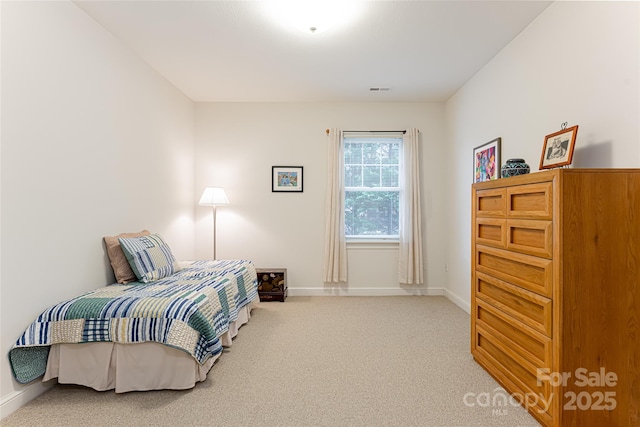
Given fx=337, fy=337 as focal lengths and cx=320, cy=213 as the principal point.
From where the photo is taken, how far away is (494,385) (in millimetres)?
2215

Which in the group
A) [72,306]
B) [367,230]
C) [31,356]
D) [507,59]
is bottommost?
[31,356]

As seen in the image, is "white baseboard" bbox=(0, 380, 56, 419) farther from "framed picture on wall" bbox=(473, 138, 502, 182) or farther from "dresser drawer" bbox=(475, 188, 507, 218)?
"framed picture on wall" bbox=(473, 138, 502, 182)

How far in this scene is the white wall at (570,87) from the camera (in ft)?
6.10

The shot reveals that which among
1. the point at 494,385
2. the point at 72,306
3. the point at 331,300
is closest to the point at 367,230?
the point at 331,300

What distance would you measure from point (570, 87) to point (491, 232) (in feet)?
3.61

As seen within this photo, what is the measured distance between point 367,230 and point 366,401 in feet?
9.59

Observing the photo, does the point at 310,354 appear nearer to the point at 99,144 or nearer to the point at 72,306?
the point at 72,306

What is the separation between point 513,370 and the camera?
6.82 feet

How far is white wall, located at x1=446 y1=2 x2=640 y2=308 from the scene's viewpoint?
186cm

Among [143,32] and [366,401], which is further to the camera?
[143,32]

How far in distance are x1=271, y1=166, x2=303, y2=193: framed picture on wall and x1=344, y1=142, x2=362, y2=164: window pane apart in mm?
742

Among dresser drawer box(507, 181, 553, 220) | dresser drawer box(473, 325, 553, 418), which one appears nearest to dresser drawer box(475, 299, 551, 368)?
dresser drawer box(473, 325, 553, 418)

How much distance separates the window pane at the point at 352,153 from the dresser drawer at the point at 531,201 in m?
2.81

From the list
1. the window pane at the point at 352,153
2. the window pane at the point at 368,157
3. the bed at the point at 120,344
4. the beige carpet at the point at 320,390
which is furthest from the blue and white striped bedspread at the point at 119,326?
the window pane at the point at 368,157
